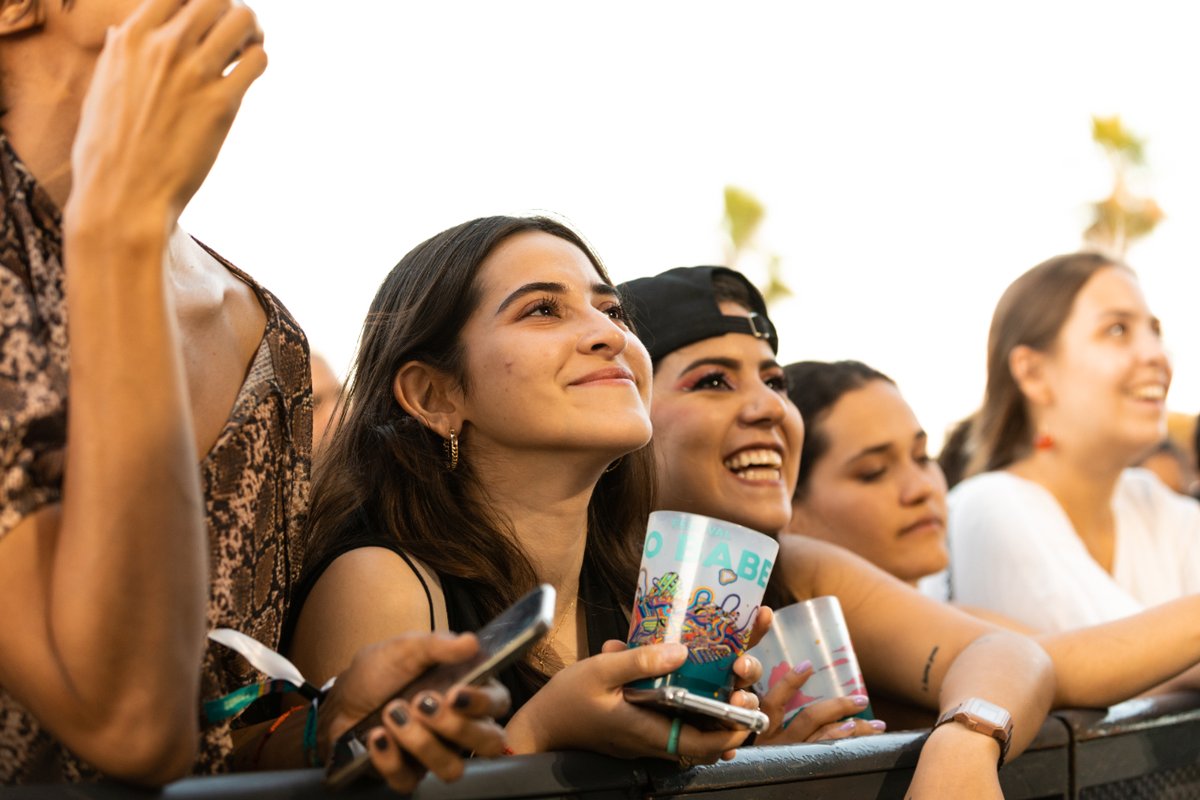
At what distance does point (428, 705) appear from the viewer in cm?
136

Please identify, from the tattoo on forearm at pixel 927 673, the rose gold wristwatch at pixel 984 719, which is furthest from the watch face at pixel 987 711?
the tattoo on forearm at pixel 927 673

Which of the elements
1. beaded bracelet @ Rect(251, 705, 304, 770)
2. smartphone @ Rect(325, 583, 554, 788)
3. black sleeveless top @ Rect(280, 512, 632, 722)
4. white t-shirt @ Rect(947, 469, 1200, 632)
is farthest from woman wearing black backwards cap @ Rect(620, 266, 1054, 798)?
white t-shirt @ Rect(947, 469, 1200, 632)

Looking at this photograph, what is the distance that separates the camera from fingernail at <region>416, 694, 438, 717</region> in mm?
1359

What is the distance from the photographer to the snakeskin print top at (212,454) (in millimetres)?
1326

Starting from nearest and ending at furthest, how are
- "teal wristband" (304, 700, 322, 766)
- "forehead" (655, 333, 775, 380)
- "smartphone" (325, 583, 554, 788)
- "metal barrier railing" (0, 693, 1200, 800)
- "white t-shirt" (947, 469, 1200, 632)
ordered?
"smartphone" (325, 583, 554, 788)
"metal barrier railing" (0, 693, 1200, 800)
"teal wristband" (304, 700, 322, 766)
"forehead" (655, 333, 775, 380)
"white t-shirt" (947, 469, 1200, 632)

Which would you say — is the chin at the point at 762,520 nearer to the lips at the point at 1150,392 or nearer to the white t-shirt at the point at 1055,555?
the white t-shirt at the point at 1055,555

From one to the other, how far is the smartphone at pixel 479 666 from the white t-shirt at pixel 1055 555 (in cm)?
314

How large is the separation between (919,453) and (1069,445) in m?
1.16

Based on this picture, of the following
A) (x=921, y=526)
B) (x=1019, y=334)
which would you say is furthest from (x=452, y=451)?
(x=1019, y=334)

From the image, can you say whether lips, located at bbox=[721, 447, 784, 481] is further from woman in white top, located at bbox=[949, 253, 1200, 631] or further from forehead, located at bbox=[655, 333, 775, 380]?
woman in white top, located at bbox=[949, 253, 1200, 631]

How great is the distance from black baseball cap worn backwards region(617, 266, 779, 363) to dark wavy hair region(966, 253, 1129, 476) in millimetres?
1890

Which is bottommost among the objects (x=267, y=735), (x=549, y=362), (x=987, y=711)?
(x=267, y=735)

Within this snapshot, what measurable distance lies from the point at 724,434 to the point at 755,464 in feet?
0.35

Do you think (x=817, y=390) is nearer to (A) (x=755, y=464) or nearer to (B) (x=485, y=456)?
(A) (x=755, y=464)
